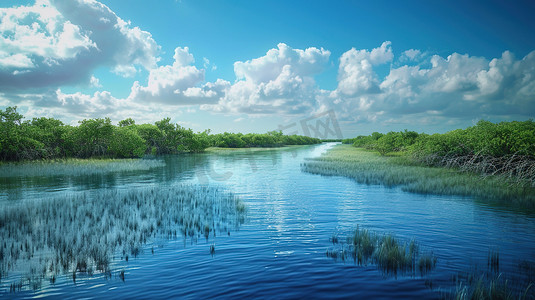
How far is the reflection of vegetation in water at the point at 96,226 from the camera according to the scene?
9.61 m

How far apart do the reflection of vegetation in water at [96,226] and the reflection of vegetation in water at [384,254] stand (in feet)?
19.8

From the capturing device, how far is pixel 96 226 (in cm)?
1352

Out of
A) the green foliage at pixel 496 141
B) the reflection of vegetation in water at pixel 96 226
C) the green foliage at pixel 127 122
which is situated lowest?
the reflection of vegetation in water at pixel 96 226

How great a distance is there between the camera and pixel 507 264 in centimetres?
923

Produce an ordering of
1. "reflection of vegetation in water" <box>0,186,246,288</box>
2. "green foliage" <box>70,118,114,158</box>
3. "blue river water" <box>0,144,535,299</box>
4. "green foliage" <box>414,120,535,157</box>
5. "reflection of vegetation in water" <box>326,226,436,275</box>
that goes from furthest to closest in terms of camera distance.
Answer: "green foliage" <box>70,118,114,158</box> → "green foliage" <box>414,120,535,157</box> → "reflection of vegetation in water" <box>0,186,246,288</box> → "reflection of vegetation in water" <box>326,226,436,275</box> → "blue river water" <box>0,144,535,299</box>

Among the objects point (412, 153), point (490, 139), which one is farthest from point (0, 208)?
point (412, 153)

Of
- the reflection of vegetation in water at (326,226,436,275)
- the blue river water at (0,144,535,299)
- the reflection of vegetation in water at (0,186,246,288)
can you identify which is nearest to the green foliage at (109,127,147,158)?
the reflection of vegetation in water at (0,186,246,288)

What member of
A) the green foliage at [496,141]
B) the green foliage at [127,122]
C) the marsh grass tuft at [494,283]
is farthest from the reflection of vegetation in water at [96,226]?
the green foliage at [127,122]

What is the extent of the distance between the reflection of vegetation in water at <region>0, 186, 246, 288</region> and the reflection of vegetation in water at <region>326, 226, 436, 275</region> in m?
6.02

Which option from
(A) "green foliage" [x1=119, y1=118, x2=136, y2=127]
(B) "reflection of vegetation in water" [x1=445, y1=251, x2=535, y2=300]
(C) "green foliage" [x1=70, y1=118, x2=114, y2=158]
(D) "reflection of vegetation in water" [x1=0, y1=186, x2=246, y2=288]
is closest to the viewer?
(B) "reflection of vegetation in water" [x1=445, y1=251, x2=535, y2=300]

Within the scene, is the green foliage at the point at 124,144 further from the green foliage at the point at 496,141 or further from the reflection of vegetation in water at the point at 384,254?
the reflection of vegetation in water at the point at 384,254

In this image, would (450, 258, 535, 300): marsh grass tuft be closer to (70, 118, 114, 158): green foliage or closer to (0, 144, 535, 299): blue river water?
(0, 144, 535, 299): blue river water

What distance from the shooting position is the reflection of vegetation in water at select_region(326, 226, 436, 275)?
8945 millimetres

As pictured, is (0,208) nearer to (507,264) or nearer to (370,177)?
(507,264)
